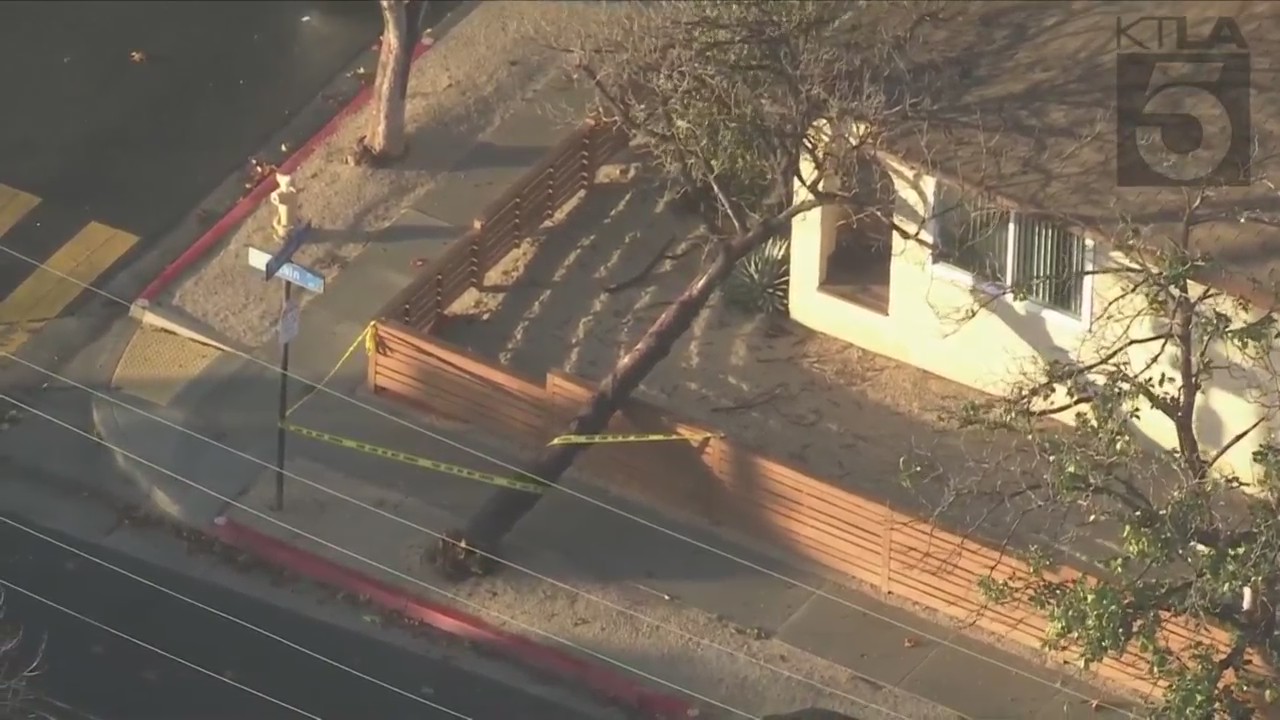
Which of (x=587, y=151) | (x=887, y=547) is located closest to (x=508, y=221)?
A: (x=587, y=151)

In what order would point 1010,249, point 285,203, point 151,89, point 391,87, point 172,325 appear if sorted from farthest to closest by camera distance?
point 151,89, point 391,87, point 172,325, point 285,203, point 1010,249

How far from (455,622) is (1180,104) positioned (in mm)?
7599

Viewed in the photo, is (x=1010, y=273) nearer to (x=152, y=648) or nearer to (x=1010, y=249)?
(x=1010, y=249)

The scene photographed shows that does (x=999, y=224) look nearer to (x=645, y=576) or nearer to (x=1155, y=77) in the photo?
(x=1155, y=77)

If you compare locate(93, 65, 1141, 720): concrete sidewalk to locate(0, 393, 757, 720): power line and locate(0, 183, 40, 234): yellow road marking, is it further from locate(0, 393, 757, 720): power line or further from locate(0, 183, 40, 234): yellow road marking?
locate(0, 183, 40, 234): yellow road marking

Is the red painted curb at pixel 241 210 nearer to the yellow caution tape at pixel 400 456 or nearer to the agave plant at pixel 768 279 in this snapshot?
the yellow caution tape at pixel 400 456

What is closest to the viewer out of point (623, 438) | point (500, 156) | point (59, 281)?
point (623, 438)

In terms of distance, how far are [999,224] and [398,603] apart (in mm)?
6155

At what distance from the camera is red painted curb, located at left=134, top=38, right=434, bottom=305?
23047 millimetres

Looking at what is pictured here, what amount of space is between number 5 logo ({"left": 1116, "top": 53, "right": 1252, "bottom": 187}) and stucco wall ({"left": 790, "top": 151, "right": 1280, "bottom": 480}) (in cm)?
85

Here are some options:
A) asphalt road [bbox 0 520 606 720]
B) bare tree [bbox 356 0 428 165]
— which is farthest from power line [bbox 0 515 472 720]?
bare tree [bbox 356 0 428 165]

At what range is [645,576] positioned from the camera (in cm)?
1994

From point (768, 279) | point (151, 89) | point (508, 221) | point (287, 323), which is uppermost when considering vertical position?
point (151, 89)

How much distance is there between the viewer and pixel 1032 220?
813 inches
